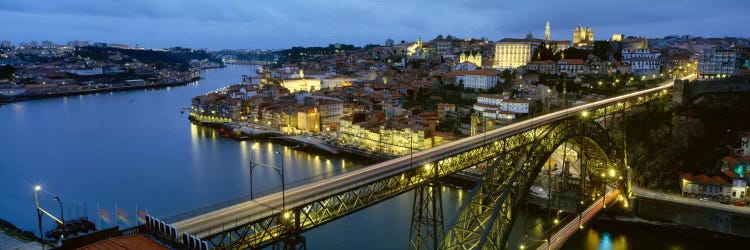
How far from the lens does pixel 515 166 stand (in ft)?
30.8

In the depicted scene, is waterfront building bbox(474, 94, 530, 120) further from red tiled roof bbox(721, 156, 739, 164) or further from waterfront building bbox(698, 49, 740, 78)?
waterfront building bbox(698, 49, 740, 78)

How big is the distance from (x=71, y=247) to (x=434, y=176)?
495cm

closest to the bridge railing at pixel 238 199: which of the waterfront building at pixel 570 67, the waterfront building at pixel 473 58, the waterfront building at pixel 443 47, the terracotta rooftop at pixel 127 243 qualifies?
the terracotta rooftop at pixel 127 243

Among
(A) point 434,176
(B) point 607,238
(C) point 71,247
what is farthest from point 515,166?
(C) point 71,247

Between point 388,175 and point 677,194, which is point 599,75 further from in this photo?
point 388,175

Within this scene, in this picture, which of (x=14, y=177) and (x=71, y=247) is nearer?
(x=71, y=247)

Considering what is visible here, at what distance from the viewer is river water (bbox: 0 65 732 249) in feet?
41.6

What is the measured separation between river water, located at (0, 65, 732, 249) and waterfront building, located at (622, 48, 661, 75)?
1816 cm

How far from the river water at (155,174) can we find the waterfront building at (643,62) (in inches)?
715

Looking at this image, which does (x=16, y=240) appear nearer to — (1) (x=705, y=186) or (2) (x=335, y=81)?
(1) (x=705, y=186)

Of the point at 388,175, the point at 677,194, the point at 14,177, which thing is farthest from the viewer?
the point at 14,177

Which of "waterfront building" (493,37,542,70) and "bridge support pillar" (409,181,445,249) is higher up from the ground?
"waterfront building" (493,37,542,70)

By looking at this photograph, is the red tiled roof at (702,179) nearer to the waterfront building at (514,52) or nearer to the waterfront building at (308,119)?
the waterfront building at (308,119)

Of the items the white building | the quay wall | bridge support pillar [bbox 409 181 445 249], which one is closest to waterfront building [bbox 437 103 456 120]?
the quay wall
